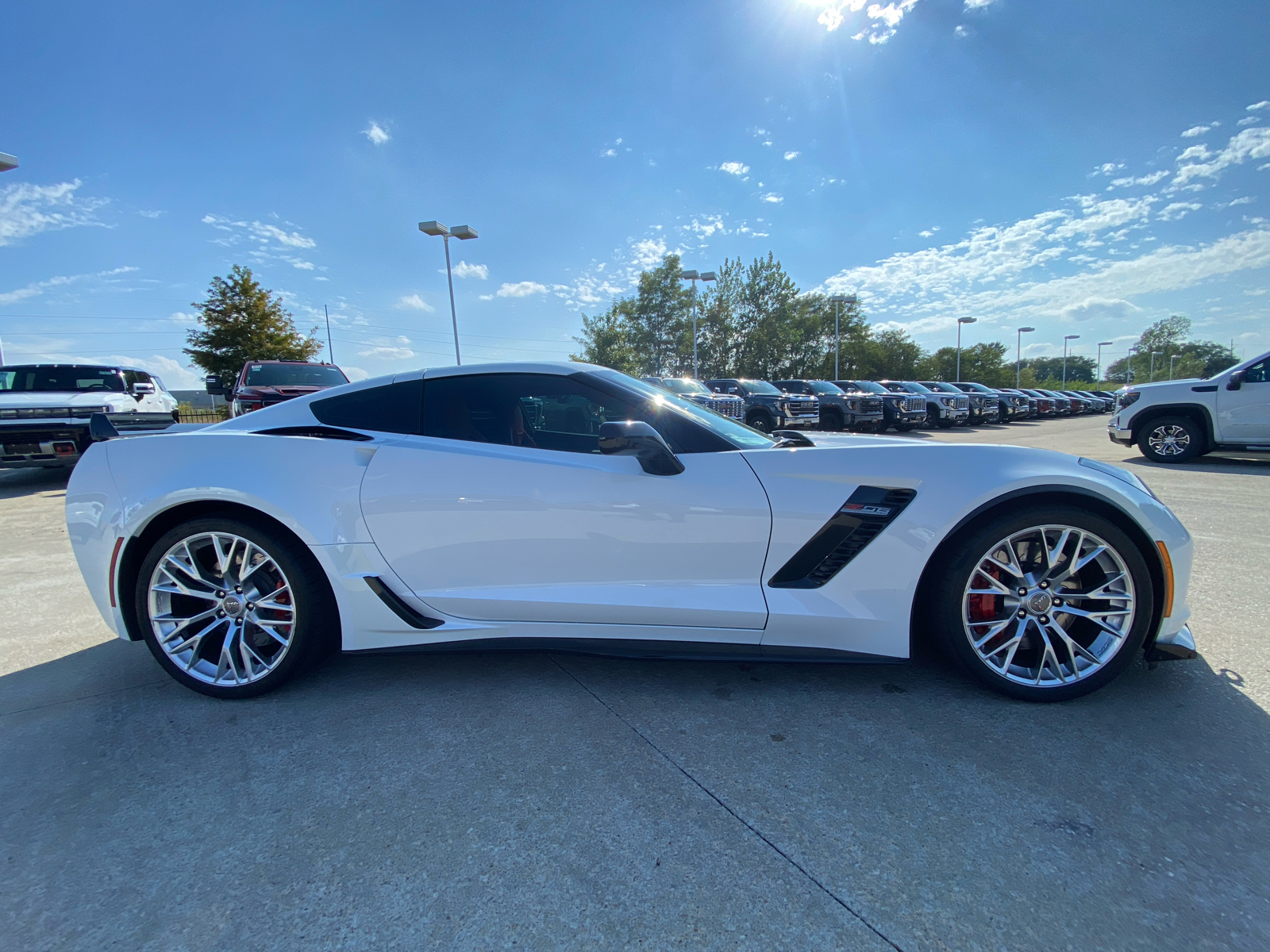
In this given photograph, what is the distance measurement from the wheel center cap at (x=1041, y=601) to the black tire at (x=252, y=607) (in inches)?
106

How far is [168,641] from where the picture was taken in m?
2.48

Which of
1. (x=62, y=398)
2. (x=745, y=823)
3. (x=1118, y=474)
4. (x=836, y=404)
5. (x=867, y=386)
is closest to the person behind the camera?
(x=745, y=823)

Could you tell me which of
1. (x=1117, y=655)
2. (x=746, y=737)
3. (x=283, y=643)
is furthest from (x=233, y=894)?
(x=1117, y=655)

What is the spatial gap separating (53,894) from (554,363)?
7.14ft

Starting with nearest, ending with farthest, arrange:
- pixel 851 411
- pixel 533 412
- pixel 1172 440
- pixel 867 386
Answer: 1. pixel 533 412
2. pixel 1172 440
3. pixel 851 411
4. pixel 867 386

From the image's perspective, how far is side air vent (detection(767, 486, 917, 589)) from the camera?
219 centimetres

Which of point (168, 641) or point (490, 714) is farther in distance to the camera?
point (168, 641)

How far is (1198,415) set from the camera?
861 centimetres

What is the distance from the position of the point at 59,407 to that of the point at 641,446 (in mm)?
9342

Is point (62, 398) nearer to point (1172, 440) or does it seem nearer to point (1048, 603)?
point (1048, 603)

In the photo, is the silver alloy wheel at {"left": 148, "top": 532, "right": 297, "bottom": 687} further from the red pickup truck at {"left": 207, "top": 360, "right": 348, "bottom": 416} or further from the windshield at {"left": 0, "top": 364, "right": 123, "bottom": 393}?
the windshield at {"left": 0, "top": 364, "right": 123, "bottom": 393}

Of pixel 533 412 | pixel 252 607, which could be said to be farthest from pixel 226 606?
pixel 533 412

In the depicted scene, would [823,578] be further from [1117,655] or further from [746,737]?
[1117,655]

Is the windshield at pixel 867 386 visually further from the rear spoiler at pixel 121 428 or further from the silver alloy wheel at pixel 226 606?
the silver alloy wheel at pixel 226 606
